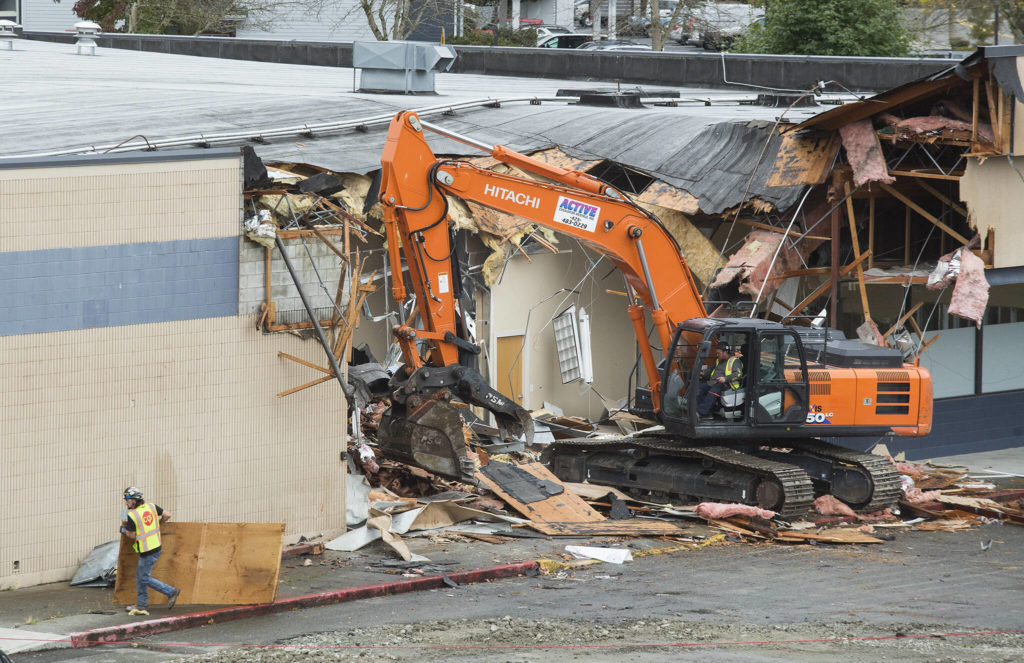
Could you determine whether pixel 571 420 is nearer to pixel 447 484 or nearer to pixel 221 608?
pixel 447 484

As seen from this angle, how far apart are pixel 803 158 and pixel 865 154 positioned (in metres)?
1.17

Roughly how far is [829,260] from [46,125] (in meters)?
12.2

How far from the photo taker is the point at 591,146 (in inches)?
906

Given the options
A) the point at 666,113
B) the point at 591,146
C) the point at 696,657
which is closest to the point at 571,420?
the point at 591,146

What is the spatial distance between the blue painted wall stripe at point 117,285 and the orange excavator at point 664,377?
82.5 inches

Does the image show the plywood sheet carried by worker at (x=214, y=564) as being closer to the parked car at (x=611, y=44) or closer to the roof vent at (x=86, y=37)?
the roof vent at (x=86, y=37)

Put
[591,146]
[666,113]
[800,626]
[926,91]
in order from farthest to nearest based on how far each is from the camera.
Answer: [666,113] < [591,146] < [926,91] < [800,626]

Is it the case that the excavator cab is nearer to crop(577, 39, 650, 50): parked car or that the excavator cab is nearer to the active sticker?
the active sticker

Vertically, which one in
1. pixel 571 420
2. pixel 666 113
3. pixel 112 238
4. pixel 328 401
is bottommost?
pixel 571 420

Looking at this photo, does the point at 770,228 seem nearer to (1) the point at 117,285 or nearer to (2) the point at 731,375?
(2) the point at 731,375

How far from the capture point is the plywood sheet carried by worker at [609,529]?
1551 cm

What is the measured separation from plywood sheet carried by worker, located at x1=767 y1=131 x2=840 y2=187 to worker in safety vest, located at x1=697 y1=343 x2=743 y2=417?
4.54 meters

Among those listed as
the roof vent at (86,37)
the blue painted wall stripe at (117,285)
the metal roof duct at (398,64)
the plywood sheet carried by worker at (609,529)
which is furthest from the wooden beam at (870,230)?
the roof vent at (86,37)

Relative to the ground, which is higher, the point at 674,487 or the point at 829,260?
the point at 829,260
